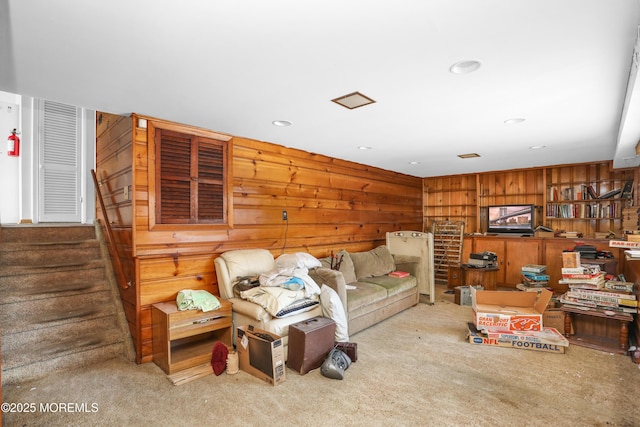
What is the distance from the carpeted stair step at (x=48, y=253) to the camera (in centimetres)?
333

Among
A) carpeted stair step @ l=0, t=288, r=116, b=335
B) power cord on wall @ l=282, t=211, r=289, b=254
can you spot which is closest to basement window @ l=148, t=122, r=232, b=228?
power cord on wall @ l=282, t=211, r=289, b=254

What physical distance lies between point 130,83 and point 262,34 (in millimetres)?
1202

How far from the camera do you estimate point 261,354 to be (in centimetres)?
262

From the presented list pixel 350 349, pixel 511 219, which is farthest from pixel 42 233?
pixel 511 219

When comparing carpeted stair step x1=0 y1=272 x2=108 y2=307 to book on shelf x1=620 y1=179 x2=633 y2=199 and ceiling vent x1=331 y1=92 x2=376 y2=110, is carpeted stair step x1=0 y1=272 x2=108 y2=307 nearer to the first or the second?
ceiling vent x1=331 y1=92 x2=376 y2=110

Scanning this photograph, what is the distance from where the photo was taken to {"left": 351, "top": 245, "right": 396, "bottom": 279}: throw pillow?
4.51m

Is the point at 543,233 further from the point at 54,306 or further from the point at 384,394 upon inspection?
the point at 54,306

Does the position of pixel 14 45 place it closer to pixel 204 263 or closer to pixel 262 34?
pixel 262 34

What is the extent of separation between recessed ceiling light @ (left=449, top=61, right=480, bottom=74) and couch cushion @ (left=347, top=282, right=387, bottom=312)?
2.45 meters

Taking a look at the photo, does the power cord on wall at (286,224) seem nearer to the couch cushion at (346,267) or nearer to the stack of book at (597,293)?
the couch cushion at (346,267)

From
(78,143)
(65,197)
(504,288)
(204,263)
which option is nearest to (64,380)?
(204,263)

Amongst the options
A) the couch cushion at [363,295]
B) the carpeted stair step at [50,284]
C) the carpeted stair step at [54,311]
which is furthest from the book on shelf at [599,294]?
the carpeted stair step at [50,284]

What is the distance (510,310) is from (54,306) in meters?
4.64

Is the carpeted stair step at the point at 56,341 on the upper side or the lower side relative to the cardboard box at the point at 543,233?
lower
